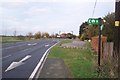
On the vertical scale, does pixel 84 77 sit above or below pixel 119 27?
below

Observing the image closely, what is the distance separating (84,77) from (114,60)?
5.37 ft

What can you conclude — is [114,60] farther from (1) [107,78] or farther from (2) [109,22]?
(2) [109,22]

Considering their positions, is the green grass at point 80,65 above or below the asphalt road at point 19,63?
above

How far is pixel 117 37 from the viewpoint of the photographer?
40.4 feet

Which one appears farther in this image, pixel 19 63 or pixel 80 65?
pixel 19 63

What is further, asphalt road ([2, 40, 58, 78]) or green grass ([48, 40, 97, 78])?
asphalt road ([2, 40, 58, 78])

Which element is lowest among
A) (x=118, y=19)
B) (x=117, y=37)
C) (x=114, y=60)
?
(x=114, y=60)

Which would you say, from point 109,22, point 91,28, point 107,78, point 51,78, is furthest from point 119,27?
point 91,28

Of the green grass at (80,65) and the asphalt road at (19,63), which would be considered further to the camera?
the asphalt road at (19,63)

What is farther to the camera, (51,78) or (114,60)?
(51,78)

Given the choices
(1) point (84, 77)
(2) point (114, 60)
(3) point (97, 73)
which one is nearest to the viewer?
(2) point (114, 60)

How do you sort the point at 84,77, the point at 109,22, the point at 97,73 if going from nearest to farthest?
1. the point at 84,77
2. the point at 97,73
3. the point at 109,22

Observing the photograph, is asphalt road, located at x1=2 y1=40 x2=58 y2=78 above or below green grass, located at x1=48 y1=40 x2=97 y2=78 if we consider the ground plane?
below

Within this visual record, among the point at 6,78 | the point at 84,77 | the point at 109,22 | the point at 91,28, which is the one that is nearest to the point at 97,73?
the point at 84,77
